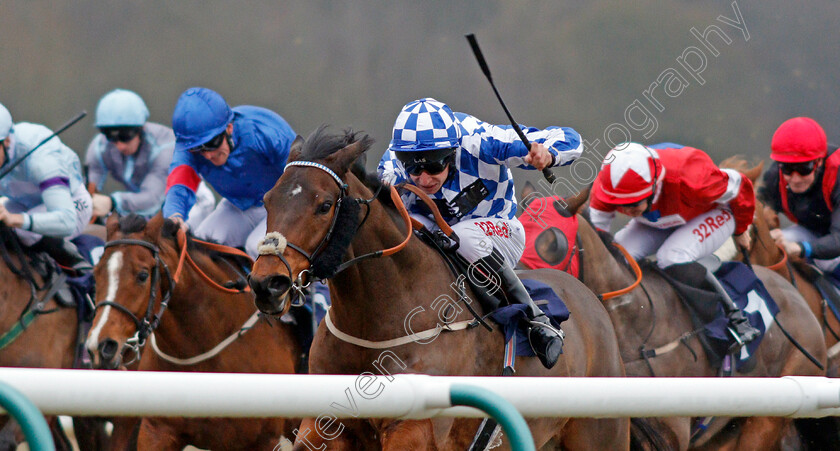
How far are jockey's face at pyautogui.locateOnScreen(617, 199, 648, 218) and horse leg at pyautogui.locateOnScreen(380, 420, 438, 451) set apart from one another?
102 inches

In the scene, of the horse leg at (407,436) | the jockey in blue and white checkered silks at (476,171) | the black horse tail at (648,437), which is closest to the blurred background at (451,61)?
the black horse tail at (648,437)

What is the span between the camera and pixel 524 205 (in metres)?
4.86

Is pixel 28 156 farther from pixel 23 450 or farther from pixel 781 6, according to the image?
pixel 781 6

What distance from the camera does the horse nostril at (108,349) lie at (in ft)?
12.5

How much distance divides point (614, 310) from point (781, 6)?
5352 mm

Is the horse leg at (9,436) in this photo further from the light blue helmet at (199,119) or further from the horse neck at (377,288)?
the horse neck at (377,288)

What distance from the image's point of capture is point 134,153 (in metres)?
6.96

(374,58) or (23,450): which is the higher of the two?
(374,58)

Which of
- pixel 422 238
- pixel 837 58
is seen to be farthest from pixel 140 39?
pixel 837 58

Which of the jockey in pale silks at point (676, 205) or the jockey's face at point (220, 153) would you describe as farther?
the jockey in pale silks at point (676, 205)

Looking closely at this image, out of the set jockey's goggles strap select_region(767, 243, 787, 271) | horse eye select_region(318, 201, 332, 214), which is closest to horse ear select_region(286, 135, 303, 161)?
horse eye select_region(318, 201, 332, 214)

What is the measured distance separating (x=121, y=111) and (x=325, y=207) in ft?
15.0

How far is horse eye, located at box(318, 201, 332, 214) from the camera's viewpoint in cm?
272

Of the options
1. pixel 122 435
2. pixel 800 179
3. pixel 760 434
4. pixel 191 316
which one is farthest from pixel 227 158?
pixel 800 179
